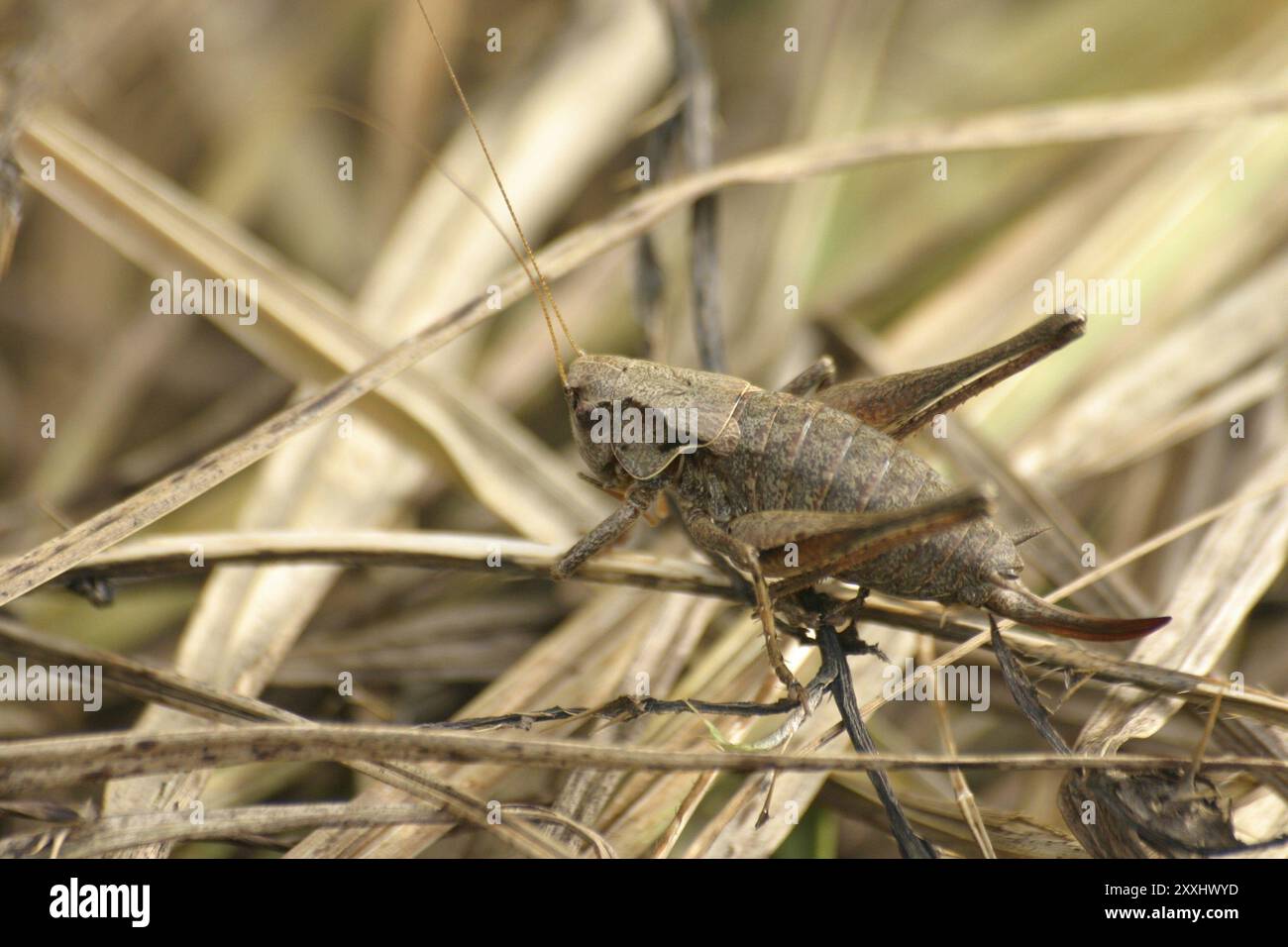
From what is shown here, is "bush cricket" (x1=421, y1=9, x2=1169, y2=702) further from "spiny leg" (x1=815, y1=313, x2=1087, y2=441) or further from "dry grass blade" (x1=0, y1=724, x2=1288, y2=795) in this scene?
"dry grass blade" (x1=0, y1=724, x2=1288, y2=795)

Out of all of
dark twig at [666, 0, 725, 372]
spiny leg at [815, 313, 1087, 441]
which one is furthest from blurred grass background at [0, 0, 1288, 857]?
spiny leg at [815, 313, 1087, 441]

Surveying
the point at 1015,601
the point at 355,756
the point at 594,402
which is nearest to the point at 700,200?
the point at 594,402

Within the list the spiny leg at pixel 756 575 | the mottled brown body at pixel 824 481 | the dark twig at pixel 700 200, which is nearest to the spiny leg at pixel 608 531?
the mottled brown body at pixel 824 481

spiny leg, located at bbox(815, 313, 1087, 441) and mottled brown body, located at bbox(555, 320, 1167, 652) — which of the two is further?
spiny leg, located at bbox(815, 313, 1087, 441)

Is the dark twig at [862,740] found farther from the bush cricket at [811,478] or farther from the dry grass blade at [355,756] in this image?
the dry grass blade at [355,756]

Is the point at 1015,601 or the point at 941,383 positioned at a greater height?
the point at 941,383

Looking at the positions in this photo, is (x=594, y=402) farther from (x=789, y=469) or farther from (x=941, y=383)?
(x=941, y=383)

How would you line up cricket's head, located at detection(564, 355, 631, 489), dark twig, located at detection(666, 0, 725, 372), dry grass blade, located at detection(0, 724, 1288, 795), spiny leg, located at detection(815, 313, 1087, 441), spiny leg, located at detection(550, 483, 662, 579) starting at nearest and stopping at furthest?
dry grass blade, located at detection(0, 724, 1288, 795) → spiny leg, located at detection(815, 313, 1087, 441) → spiny leg, located at detection(550, 483, 662, 579) → cricket's head, located at detection(564, 355, 631, 489) → dark twig, located at detection(666, 0, 725, 372)
